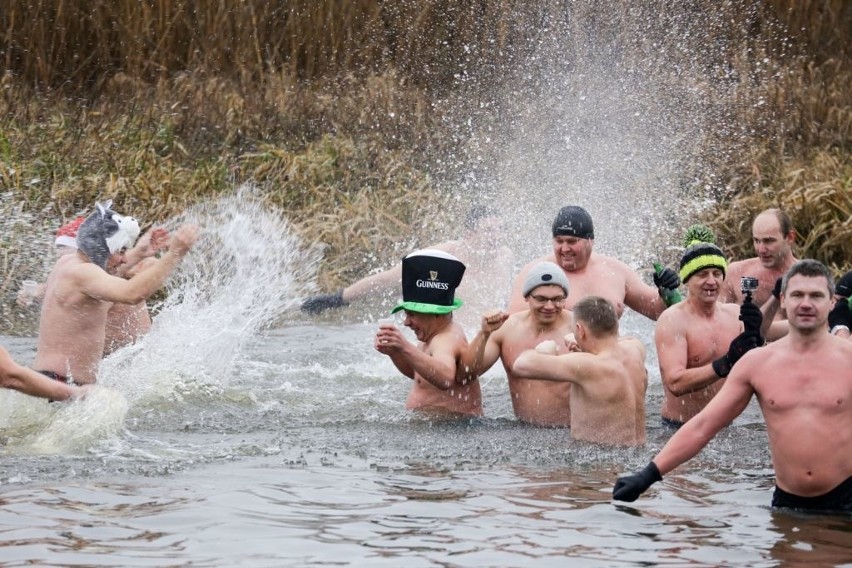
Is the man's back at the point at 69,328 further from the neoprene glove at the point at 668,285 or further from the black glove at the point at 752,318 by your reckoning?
the black glove at the point at 752,318

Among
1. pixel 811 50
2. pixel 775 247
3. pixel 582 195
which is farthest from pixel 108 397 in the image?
pixel 811 50

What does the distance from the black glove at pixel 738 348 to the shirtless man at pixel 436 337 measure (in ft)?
4.64

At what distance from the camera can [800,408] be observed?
5.87 meters

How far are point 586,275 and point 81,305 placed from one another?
3.00 meters

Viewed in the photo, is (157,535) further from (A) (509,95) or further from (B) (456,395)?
(A) (509,95)

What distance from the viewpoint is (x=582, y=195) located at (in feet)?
47.3

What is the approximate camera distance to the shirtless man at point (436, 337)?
7707 millimetres

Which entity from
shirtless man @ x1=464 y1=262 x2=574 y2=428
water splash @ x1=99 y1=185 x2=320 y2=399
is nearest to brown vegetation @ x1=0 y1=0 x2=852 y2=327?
water splash @ x1=99 y1=185 x2=320 y2=399

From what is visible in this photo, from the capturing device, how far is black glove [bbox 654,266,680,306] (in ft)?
27.7

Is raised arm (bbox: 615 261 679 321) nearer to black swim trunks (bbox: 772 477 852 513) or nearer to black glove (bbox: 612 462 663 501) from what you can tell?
black swim trunks (bbox: 772 477 852 513)

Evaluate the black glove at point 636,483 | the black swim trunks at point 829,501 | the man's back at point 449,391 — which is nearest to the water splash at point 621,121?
the man's back at point 449,391

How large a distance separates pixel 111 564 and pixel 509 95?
11.4 meters

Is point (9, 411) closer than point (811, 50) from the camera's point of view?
Yes

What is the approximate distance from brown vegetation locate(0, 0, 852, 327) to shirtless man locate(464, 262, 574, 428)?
5795 mm
